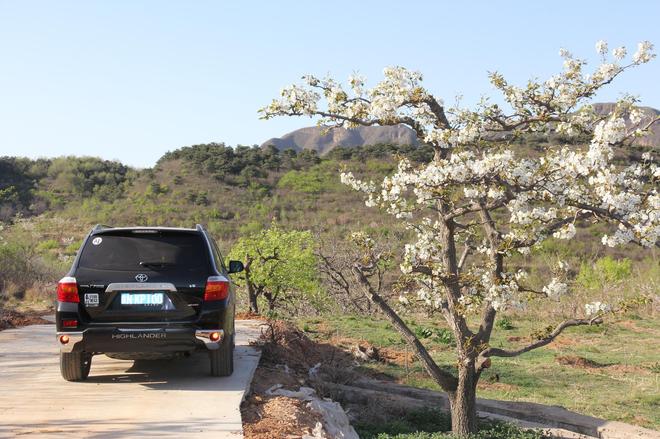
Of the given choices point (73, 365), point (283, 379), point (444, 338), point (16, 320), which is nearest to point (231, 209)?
point (444, 338)

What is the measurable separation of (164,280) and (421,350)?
3786 mm

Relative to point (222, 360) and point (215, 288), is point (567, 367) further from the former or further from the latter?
point (215, 288)

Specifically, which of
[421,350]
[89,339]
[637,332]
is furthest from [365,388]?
[637,332]

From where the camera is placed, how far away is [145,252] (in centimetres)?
916

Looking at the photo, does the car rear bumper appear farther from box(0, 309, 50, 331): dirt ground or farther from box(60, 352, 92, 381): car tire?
box(0, 309, 50, 331): dirt ground

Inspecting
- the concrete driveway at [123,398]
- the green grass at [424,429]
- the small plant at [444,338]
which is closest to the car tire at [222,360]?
the concrete driveway at [123,398]

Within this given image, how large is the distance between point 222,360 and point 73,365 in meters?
1.75

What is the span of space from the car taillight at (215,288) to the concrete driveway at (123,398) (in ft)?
3.46

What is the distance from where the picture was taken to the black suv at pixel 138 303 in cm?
876

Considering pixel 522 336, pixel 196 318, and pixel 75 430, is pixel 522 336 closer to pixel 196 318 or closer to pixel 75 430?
pixel 196 318

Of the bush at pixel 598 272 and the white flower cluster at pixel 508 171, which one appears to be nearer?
the white flower cluster at pixel 508 171

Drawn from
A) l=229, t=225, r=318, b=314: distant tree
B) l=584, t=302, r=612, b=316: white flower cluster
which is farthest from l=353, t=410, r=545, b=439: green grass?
l=229, t=225, r=318, b=314: distant tree

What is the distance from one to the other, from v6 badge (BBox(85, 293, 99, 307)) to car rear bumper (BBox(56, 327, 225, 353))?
277 millimetres

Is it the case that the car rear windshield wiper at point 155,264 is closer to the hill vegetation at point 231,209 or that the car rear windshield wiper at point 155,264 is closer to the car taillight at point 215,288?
the car taillight at point 215,288
